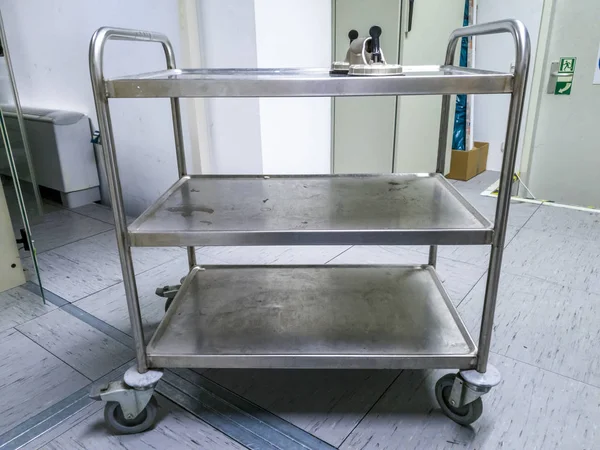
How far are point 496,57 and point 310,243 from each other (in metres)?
3.03

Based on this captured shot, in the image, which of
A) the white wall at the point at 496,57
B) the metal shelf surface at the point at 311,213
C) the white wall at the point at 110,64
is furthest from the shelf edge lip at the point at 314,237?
the white wall at the point at 496,57

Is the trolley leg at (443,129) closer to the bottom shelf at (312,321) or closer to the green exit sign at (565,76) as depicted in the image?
the bottom shelf at (312,321)

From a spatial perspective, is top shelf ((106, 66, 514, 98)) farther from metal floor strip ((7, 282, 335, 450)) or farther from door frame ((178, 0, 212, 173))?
door frame ((178, 0, 212, 173))

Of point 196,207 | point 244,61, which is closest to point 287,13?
point 244,61

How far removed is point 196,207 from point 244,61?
3.04 ft

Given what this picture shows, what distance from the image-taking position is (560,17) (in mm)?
2561

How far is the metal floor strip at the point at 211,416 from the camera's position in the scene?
1.06m

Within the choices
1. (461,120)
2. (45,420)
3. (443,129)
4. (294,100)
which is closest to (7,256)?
(45,420)

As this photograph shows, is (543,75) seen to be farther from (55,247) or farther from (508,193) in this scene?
(55,247)

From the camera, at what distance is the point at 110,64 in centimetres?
229

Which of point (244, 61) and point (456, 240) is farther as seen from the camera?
point (244, 61)

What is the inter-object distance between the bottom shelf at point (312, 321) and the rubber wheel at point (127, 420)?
0.12 metres

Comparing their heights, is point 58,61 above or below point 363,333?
above

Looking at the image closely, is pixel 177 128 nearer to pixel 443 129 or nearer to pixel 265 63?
pixel 265 63
